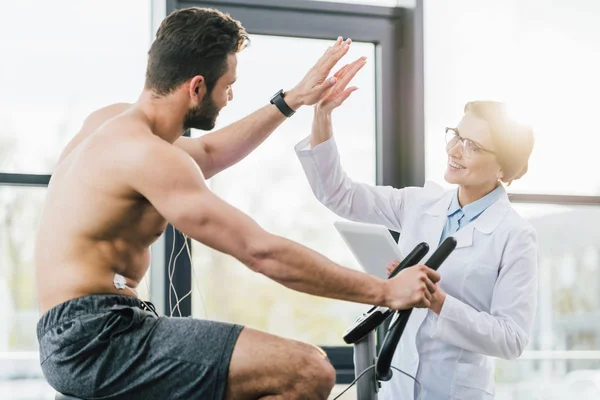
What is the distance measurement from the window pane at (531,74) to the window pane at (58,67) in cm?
123

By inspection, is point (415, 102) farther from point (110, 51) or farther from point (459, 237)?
point (110, 51)

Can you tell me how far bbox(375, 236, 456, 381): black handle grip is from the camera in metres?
2.03

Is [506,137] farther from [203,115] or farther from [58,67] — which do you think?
[58,67]

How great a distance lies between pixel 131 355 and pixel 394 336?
685 mm

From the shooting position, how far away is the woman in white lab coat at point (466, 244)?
7.66 feet

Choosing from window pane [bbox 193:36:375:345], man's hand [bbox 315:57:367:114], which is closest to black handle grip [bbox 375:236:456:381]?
man's hand [bbox 315:57:367:114]

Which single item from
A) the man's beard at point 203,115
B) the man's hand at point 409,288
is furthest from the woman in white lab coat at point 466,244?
the man's beard at point 203,115

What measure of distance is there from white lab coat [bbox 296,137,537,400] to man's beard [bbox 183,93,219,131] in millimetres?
575

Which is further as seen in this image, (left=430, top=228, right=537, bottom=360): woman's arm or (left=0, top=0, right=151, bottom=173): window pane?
(left=0, top=0, right=151, bottom=173): window pane

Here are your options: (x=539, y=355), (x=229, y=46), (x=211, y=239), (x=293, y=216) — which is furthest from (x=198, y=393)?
(x=539, y=355)

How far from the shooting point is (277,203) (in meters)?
3.10

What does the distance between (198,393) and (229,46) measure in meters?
0.90

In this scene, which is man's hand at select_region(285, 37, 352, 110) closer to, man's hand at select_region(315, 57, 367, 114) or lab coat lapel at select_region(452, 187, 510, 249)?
man's hand at select_region(315, 57, 367, 114)

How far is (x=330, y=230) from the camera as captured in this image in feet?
10.4
